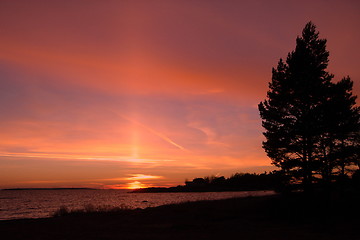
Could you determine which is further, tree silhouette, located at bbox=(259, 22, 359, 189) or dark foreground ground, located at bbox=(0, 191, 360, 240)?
tree silhouette, located at bbox=(259, 22, 359, 189)

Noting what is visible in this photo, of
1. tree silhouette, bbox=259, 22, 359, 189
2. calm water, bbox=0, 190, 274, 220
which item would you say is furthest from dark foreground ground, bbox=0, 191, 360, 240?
calm water, bbox=0, 190, 274, 220

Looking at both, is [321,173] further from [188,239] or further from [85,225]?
[85,225]

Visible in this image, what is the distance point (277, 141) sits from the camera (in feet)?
82.3

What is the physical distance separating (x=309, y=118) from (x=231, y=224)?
11840mm

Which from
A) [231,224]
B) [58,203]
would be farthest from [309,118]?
[58,203]

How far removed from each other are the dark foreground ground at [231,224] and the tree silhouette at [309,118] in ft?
9.80

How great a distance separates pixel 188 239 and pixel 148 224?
601cm

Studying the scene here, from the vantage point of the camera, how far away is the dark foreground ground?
48.6ft

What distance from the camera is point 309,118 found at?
24.2 metres

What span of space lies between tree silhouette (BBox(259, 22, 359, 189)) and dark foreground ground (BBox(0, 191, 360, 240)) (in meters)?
2.99

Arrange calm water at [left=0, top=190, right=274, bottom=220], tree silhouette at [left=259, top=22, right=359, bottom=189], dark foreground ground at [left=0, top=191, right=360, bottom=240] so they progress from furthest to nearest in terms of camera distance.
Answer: calm water at [left=0, top=190, right=274, bottom=220]
tree silhouette at [left=259, top=22, right=359, bottom=189]
dark foreground ground at [left=0, top=191, right=360, bottom=240]

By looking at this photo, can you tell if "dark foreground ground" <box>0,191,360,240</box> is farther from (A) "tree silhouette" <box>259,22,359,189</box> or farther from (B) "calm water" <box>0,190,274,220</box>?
(B) "calm water" <box>0,190,274,220</box>

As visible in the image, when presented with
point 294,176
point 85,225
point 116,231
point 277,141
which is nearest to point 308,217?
point 294,176

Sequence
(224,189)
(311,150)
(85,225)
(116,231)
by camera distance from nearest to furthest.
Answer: (116,231)
(85,225)
(311,150)
(224,189)
